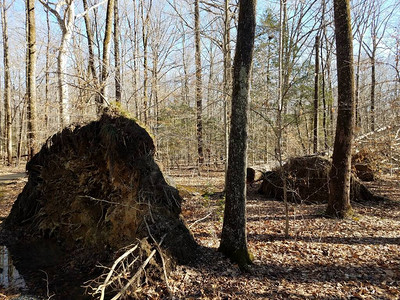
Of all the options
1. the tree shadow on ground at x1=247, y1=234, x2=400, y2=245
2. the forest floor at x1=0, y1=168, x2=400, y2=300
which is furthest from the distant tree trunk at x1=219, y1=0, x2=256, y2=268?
→ the tree shadow on ground at x1=247, y1=234, x2=400, y2=245

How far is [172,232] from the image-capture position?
16.7 ft

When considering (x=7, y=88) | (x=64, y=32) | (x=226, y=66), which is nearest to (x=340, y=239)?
(x=226, y=66)

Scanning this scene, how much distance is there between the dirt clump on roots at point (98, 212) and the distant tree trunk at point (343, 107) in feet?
14.6

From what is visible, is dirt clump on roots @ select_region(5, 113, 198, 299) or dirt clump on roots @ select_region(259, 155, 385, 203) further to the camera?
dirt clump on roots @ select_region(259, 155, 385, 203)

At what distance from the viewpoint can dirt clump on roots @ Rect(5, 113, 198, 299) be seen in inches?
188

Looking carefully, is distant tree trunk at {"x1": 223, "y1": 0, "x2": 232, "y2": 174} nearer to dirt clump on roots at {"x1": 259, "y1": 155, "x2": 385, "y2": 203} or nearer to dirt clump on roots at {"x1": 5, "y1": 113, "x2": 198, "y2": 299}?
dirt clump on roots at {"x1": 259, "y1": 155, "x2": 385, "y2": 203}

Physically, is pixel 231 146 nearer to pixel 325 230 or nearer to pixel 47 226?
pixel 325 230

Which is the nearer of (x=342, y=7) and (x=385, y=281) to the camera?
(x=385, y=281)

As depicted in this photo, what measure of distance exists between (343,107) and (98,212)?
6.90 m

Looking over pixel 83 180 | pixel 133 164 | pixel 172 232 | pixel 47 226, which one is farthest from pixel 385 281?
pixel 47 226

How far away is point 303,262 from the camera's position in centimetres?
487

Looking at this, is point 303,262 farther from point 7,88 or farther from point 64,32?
point 7,88

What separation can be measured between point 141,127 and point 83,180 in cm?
233

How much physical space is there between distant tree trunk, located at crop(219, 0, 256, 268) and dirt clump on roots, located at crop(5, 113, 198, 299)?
94 centimetres
